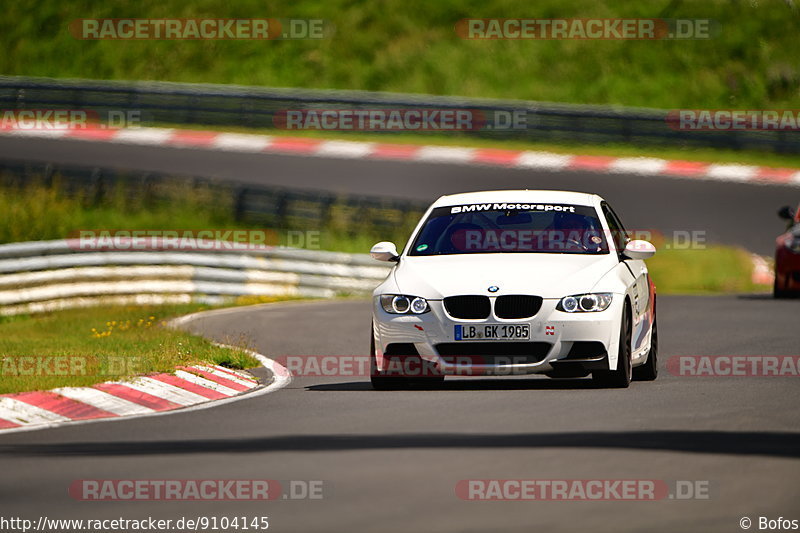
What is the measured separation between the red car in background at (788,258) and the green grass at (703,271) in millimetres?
3957

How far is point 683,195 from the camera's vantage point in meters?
28.4

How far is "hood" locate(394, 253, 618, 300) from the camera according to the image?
11.3 m

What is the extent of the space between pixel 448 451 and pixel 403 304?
303 centimetres

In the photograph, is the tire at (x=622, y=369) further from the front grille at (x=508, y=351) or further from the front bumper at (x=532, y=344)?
the front grille at (x=508, y=351)

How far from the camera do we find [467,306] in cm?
1128

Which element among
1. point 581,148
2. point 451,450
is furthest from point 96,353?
point 581,148

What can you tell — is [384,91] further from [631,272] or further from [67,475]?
[67,475]

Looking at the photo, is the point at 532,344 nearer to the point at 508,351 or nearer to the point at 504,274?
the point at 508,351

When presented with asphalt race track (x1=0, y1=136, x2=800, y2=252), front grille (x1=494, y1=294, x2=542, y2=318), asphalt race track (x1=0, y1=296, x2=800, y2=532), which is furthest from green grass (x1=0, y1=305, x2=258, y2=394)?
asphalt race track (x1=0, y1=136, x2=800, y2=252)

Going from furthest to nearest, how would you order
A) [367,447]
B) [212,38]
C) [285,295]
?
[212,38]
[285,295]
[367,447]

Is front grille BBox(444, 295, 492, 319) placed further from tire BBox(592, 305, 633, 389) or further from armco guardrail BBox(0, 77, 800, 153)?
armco guardrail BBox(0, 77, 800, 153)

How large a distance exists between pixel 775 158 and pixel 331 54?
13.8 metres

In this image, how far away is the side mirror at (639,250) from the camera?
11.9 m

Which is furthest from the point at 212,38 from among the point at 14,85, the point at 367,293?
the point at 367,293
